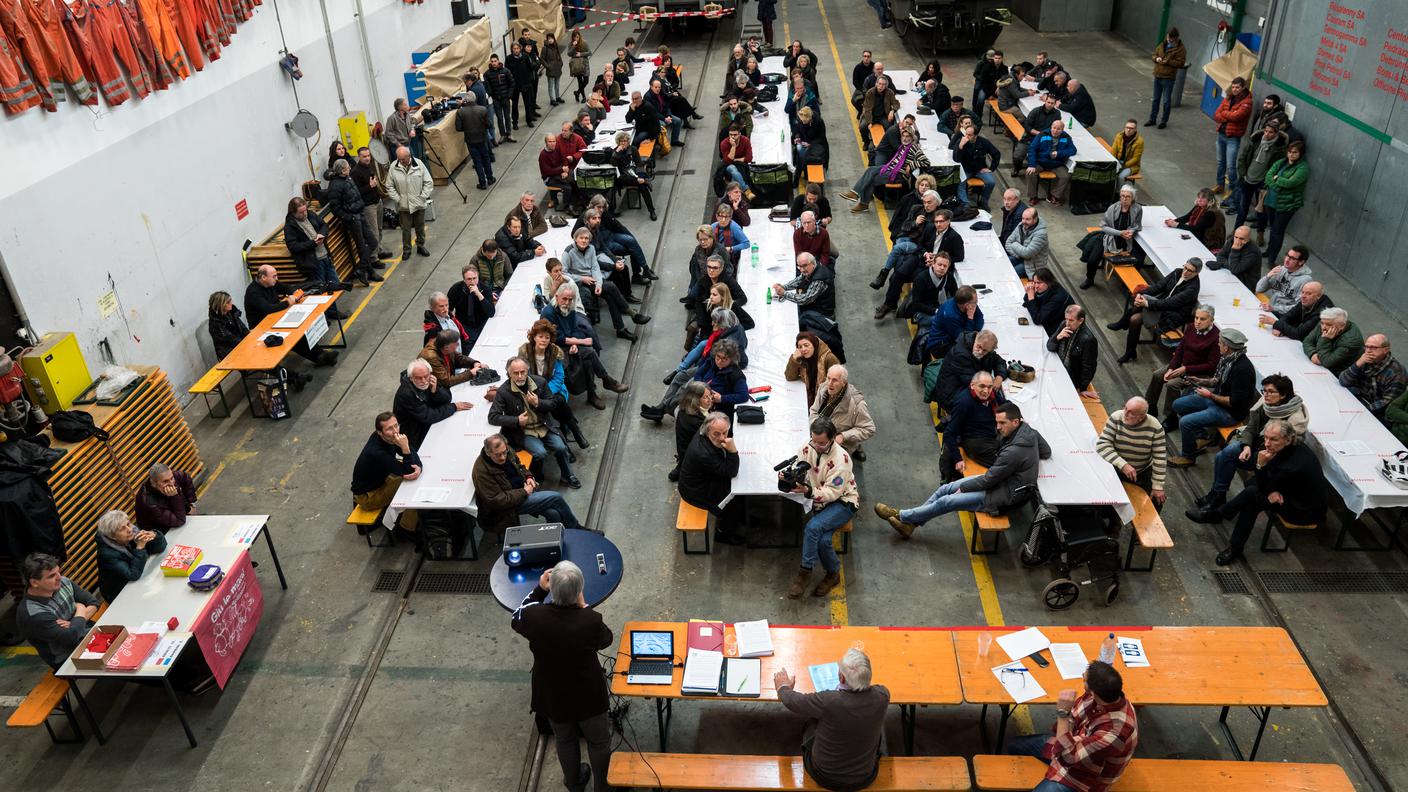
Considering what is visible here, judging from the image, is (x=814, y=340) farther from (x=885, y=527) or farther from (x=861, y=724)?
(x=861, y=724)

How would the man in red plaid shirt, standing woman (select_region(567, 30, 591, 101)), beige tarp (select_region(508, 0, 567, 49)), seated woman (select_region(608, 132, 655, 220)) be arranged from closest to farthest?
the man in red plaid shirt → seated woman (select_region(608, 132, 655, 220)) → standing woman (select_region(567, 30, 591, 101)) → beige tarp (select_region(508, 0, 567, 49))

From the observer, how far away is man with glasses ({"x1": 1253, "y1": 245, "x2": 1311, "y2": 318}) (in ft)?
30.6

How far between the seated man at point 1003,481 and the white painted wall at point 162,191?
7.78 meters

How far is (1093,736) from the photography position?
4.98 metres

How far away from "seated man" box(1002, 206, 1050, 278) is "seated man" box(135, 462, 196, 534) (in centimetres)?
856

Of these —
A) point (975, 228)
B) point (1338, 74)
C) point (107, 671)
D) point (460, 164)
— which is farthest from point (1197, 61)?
point (107, 671)

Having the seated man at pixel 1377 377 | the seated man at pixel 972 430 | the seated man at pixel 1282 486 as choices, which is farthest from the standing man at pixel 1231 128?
the seated man at pixel 972 430

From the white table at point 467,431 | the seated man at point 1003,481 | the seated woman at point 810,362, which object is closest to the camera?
the seated man at point 1003,481

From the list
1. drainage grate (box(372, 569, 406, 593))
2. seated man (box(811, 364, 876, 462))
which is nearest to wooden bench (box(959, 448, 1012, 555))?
seated man (box(811, 364, 876, 462))

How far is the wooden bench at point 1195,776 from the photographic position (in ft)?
17.5

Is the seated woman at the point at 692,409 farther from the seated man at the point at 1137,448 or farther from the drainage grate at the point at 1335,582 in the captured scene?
the drainage grate at the point at 1335,582

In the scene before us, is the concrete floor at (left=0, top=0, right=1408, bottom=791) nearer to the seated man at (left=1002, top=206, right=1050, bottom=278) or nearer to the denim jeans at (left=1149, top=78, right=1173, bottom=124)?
the seated man at (left=1002, top=206, right=1050, bottom=278)

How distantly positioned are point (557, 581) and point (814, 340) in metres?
4.26

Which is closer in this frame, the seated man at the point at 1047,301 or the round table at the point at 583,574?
the round table at the point at 583,574
